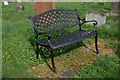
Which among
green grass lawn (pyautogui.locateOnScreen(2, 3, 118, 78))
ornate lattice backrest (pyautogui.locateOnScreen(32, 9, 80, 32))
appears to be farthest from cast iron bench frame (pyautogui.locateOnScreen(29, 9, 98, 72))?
green grass lawn (pyautogui.locateOnScreen(2, 3, 118, 78))

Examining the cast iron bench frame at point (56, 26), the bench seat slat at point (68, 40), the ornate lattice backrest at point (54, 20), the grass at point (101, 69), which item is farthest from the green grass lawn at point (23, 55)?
the ornate lattice backrest at point (54, 20)

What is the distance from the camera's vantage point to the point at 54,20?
5.27m

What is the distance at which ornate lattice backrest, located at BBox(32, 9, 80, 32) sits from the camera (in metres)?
4.95

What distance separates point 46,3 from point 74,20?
6.06ft

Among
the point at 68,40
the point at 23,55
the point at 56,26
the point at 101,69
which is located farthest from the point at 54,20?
the point at 101,69

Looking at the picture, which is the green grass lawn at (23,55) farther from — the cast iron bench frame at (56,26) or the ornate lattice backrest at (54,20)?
the ornate lattice backrest at (54,20)

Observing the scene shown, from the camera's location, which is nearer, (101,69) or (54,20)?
(101,69)

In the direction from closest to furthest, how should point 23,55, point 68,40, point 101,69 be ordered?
point 101,69, point 68,40, point 23,55

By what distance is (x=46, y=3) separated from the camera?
23.5 ft

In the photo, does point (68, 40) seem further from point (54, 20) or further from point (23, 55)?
point (23, 55)

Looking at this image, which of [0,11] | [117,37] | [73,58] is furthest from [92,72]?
[0,11]

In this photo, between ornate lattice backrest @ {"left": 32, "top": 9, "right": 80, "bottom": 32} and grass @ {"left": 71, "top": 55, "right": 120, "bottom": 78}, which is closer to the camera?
grass @ {"left": 71, "top": 55, "right": 120, "bottom": 78}

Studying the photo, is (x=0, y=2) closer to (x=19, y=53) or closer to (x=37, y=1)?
(x=37, y=1)

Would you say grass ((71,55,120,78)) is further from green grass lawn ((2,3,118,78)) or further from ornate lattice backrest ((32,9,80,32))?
ornate lattice backrest ((32,9,80,32))
